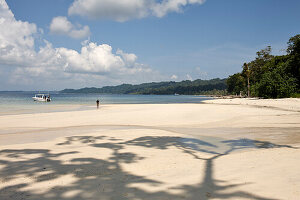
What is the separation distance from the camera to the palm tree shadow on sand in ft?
13.5

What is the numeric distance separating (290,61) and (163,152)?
63799mm

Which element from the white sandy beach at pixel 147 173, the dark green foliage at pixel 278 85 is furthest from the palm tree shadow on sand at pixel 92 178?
the dark green foliage at pixel 278 85

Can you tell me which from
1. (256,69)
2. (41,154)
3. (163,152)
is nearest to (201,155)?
(163,152)

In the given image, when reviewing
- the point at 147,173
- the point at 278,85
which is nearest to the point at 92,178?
the point at 147,173

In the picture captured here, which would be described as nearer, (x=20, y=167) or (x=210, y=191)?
(x=210, y=191)

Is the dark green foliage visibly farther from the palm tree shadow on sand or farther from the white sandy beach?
the palm tree shadow on sand

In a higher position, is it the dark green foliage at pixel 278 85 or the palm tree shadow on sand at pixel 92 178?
the dark green foliage at pixel 278 85

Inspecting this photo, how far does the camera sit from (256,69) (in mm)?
88688

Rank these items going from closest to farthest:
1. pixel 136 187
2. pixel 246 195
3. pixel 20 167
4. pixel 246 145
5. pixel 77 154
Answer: pixel 246 195 < pixel 136 187 < pixel 20 167 < pixel 77 154 < pixel 246 145

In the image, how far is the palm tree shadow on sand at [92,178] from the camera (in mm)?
4109

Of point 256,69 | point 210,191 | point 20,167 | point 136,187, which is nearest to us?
point 210,191

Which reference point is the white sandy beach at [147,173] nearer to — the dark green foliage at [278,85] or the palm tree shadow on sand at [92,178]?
the palm tree shadow on sand at [92,178]

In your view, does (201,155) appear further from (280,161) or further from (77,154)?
(77,154)

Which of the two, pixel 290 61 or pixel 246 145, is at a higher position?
pixel 290 61
